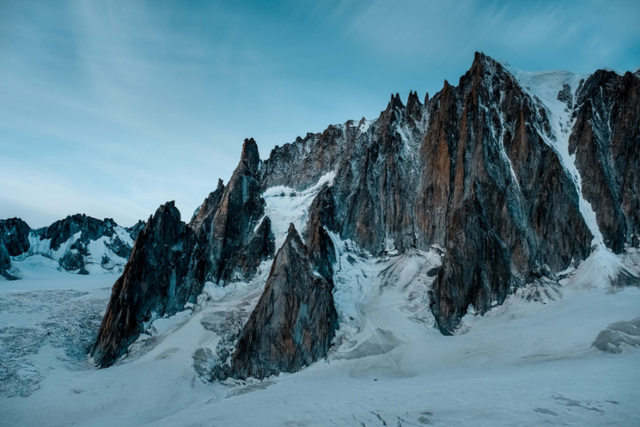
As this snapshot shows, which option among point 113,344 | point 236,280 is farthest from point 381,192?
point 113,344

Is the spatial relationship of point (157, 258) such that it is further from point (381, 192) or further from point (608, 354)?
point (608, 354)

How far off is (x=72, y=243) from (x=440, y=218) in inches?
4640

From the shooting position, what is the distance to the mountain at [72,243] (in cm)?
11475

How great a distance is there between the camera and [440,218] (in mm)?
62625

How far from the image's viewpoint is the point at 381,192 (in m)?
73.8

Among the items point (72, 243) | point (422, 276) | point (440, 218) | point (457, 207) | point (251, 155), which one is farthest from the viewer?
point (72, 243)

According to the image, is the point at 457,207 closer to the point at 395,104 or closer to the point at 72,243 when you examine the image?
the point at 395,104

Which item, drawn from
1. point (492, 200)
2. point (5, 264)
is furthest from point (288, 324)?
point (5, 264)

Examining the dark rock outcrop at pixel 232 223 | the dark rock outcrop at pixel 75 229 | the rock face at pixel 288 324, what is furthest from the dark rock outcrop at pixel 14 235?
the rock face at pixel 288 324

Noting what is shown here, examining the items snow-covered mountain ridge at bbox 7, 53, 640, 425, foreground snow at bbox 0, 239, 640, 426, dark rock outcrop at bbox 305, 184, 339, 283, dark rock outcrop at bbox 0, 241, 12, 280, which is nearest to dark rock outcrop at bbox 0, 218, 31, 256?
dark rock outcrop at bbox 0, 241, 12, 280

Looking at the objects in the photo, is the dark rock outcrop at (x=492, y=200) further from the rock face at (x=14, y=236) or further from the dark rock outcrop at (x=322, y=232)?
the rock face at (x=14, y=236)

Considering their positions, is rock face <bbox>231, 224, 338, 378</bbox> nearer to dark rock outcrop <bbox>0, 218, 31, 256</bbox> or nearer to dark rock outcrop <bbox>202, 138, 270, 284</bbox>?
dark rock outcrop <bbox>202, 138, 270, 284</bbox>

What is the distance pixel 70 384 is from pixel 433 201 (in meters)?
57.0

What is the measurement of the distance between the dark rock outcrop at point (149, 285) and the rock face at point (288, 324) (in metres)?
17.7
